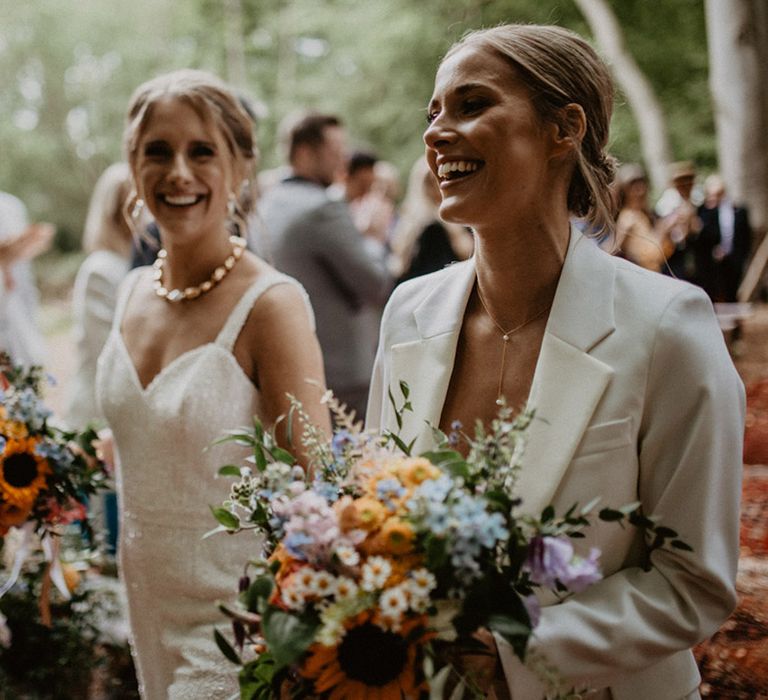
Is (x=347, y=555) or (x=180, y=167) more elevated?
(x=180, y=167)

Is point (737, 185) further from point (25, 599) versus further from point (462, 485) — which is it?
point (462, 485)

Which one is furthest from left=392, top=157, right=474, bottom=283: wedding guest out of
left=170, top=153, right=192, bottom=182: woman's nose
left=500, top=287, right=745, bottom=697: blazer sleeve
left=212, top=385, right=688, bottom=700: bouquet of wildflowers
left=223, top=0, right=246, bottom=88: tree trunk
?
left=223, top=0, right=246, bottom=88: tree trunk

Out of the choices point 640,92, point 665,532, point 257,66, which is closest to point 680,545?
point 665,532

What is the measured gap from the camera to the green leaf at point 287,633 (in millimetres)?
1243

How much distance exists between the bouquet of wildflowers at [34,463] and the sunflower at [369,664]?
1.17 m

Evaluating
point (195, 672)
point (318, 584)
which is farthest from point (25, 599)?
point (318, 584)

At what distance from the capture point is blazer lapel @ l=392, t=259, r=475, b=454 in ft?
5.80

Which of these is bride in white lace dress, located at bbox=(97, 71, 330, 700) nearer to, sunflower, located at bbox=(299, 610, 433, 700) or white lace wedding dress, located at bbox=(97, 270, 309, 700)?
white lace wedding dress, located at bbox=(97, 270, 309, 700)

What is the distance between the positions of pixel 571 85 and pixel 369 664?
1085 millimetres

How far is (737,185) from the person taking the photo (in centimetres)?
944

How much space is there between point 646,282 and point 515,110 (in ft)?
1.28

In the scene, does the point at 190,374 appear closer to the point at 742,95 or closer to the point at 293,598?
the point at 293,598

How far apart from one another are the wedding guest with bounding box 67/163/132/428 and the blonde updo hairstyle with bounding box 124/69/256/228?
213 cm

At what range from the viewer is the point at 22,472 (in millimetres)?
2219
